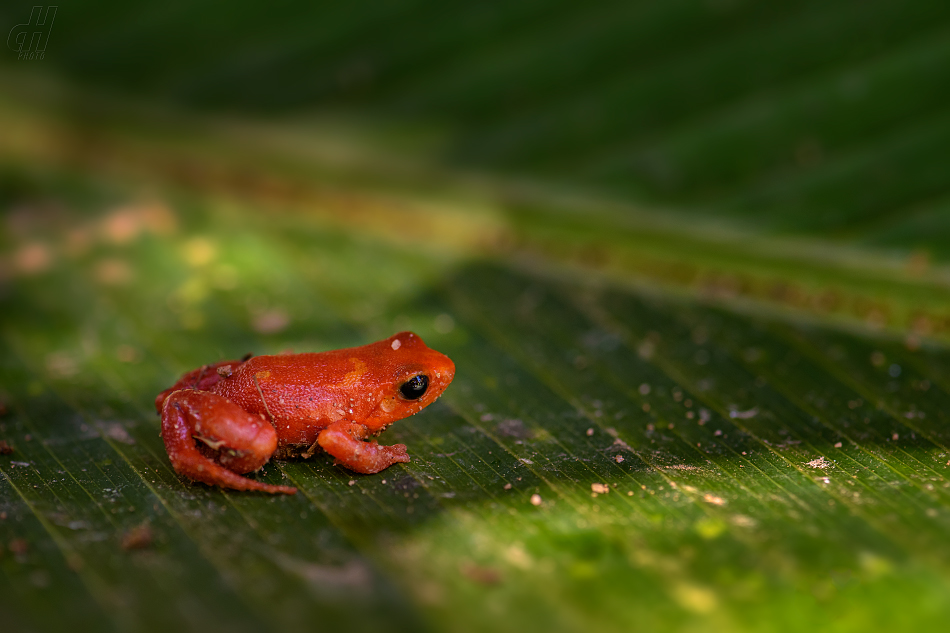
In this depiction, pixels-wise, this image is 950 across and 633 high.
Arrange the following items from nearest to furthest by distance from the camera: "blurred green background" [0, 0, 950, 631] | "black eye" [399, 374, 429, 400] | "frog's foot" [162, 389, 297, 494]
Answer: "blurred green background" [0, 0, 950, 631], "frog's foot" [162, 389, 297, 494], "black eye" [399, 374, 429, 400]

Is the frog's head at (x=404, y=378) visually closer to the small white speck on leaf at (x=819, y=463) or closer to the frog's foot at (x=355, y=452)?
the frog's foot at (x=355, y=452)

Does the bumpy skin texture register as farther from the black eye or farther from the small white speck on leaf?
the small white speck on leaf

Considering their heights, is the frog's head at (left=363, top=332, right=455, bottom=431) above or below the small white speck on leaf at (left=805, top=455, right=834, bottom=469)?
above

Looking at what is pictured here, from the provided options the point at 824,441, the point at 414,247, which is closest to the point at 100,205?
the point at 414,247

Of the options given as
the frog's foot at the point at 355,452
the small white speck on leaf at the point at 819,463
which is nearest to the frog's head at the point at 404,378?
the frog's foot at the point at 355,452

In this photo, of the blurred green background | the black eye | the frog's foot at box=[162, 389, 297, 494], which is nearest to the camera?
the blurred green background

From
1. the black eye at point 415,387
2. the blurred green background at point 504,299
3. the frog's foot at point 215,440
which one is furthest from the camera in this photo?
the black eye at point 415,387

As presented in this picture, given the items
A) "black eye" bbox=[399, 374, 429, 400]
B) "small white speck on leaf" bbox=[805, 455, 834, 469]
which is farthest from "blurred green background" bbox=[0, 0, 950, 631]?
"black eye" bbox=[399, 374, 429, 400]

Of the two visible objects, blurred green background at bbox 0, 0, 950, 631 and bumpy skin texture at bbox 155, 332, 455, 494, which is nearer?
blurred green background at bbox 0, 0, 950, 631
